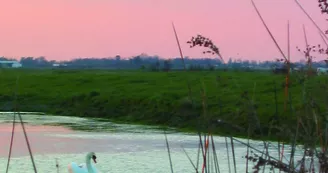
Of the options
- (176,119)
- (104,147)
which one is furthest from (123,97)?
(104,147)

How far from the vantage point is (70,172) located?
41.4 feet

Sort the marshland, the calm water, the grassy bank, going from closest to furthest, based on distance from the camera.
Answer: the marshland, the calm water, the grassy bank

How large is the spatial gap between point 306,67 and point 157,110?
2557 cm

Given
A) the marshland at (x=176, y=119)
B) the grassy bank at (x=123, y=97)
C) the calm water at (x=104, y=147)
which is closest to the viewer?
the marshland at (x=176, y=119)

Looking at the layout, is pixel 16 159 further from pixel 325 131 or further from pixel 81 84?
pixel 81 84

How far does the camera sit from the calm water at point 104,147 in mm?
14742

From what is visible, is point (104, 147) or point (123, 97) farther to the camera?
point (123, 97)

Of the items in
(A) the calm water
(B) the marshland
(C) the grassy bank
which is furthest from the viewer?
(C) the grassy bank

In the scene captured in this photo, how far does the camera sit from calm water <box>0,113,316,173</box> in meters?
14.7

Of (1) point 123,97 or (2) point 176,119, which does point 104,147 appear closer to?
(2) point 176,119

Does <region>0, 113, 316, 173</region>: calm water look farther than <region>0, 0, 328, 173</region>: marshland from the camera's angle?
Yes

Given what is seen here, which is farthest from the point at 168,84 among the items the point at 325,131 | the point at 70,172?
the point at 325,131

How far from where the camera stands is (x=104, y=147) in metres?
18.8

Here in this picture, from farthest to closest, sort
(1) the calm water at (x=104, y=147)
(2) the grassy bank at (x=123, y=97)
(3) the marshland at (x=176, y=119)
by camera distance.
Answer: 1. (2) the grassy bank at (x=123, y=97)
2. (1) the calm water at (x=104, y=147)
3. (3) the marshland at (x=176, y=119)
